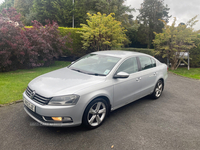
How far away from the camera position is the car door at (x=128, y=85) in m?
3.96

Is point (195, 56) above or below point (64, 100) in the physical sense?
above

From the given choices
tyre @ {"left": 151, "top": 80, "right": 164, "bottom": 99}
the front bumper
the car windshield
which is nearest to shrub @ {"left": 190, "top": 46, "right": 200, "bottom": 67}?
tyre @ {"left": 151, "top": 80, "right": 164, "bottom": 99}

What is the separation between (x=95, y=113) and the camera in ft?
11.5

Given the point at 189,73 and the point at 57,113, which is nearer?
the point at 57,113

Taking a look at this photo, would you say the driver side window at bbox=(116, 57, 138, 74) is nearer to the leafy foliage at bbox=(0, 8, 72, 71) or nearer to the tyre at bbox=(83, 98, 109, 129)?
the tyre at bbox=(83, 98, 109, 129)

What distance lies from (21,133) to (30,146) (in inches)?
21.0

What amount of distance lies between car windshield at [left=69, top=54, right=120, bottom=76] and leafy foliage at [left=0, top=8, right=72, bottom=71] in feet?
16.6

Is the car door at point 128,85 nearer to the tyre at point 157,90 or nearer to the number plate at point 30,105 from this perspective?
the tyre at point 157,90

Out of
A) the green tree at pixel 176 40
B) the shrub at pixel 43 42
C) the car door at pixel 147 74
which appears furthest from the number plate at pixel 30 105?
the green tree at pixel 176 40

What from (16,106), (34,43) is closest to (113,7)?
(34,43)

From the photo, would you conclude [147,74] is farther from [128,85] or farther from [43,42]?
[43,42]

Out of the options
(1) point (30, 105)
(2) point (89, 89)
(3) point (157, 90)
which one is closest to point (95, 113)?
(2) point (89, 89)

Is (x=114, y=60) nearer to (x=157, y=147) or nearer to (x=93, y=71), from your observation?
(x=93, y=71)

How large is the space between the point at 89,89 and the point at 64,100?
1.78ft
